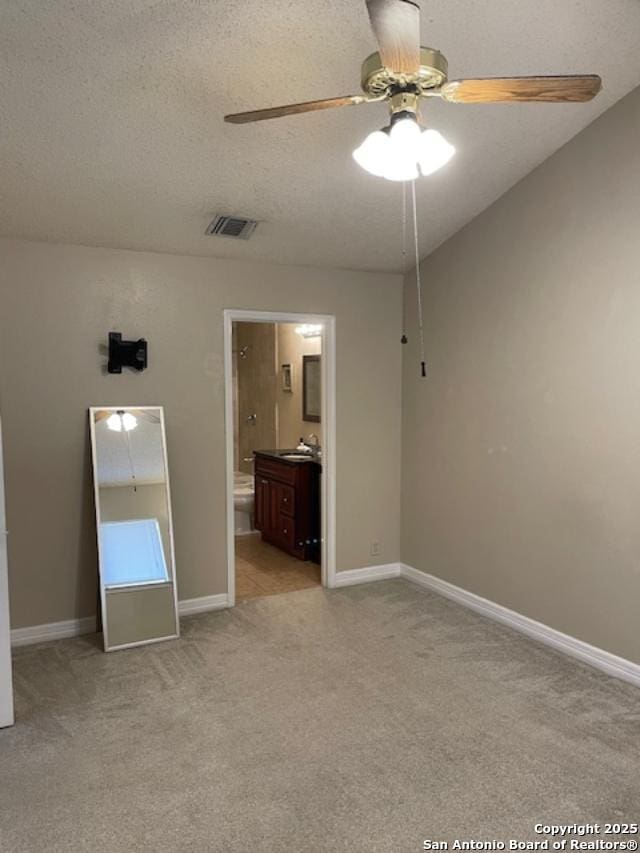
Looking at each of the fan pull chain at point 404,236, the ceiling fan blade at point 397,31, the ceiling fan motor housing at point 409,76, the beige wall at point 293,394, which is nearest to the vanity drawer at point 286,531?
the beige wall at point 293,394

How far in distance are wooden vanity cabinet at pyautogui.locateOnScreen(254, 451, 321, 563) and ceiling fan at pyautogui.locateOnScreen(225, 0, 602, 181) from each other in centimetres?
326

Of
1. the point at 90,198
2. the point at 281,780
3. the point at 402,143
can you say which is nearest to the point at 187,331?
the point at 90,198

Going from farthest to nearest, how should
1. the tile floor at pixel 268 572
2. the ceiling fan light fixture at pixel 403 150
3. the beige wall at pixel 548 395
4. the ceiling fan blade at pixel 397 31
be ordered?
the tile floor at pixel 268 572, the beige wall at pixel 548 395, the ceiling fan light fixture at pixel 403 150, the ceiling fan blade at pixel 397 31

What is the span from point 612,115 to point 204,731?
3524 mm

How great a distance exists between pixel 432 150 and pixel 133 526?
2719mm

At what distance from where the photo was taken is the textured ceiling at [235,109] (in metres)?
2.20

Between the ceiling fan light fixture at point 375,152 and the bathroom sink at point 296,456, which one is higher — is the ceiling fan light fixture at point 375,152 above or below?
above

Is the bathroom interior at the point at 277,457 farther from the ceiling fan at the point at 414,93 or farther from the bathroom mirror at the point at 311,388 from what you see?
the ceiling fan at the point at 414,93

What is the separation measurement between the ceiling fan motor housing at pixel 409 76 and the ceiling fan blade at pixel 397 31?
0.07 metres

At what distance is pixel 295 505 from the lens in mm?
5137

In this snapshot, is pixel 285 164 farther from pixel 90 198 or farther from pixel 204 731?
pixel 204 731

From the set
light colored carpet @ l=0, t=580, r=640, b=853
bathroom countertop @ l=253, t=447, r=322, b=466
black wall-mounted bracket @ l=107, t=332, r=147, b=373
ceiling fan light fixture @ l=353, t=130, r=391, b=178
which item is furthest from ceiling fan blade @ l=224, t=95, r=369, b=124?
bathroom countertop @ l=253, t=447, r=322, b=466

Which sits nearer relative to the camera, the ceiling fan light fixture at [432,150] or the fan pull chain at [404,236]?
the ceiling fan light fixture at [432,150]

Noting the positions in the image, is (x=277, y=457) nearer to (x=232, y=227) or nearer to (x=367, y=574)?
(x=367, y=574)
